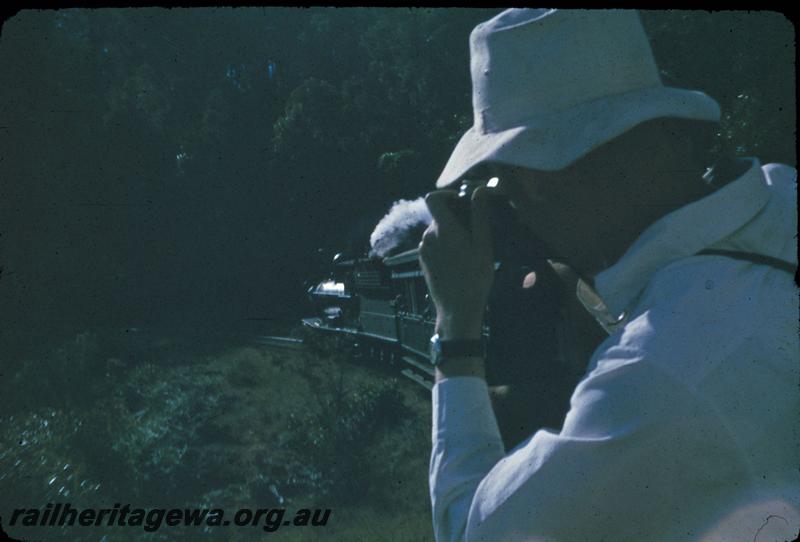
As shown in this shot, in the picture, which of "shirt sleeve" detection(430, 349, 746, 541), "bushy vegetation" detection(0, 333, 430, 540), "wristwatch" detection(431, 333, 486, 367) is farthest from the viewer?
"bushy vegetation" detection(0, 333, 430, 540)

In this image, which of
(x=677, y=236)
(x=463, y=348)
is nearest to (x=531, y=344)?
(x=463, y=348)

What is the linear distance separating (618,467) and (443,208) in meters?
0.63

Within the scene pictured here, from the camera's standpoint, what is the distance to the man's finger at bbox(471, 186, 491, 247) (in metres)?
1.43

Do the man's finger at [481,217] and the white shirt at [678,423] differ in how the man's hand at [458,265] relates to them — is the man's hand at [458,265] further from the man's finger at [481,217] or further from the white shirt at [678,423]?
the white shirt at [678,423]

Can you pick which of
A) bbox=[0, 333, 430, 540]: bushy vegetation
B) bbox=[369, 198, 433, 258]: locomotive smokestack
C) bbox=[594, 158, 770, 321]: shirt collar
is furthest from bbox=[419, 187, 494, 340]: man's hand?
bbox=[0, 333, 430, 540]: bushy vegetation

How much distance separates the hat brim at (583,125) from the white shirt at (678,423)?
189 millimetres

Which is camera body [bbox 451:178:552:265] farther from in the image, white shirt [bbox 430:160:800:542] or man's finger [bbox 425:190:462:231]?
white shirt [bbox 430:160:800:542]

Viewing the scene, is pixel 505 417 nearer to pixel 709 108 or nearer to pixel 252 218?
pixel 709 108

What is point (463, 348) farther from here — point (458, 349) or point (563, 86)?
point (563, 86)

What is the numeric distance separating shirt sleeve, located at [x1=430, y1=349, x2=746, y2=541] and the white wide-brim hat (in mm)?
408

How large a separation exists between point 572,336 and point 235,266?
1.18 metres

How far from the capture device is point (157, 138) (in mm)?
2564

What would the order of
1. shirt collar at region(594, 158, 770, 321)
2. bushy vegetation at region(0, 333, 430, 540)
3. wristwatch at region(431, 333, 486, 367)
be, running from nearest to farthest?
shirt collar at region(594, 158, 770, 321) → wristwatch at region(431, 333, 486, 367) → bushy vegetation at region(0, 333, 430, 540)

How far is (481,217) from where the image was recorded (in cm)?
144
